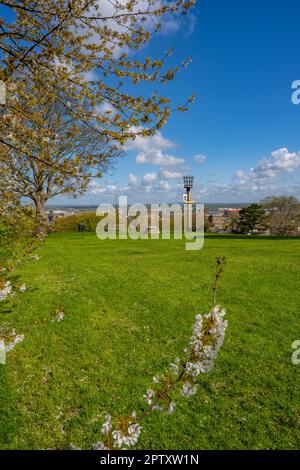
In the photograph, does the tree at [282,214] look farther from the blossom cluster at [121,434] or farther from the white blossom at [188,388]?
the blossom cluster at [121,434]

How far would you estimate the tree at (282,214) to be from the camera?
117 ft

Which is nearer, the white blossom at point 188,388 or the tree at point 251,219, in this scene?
the white blossom at point 188,388

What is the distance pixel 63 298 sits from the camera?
8.78 meters

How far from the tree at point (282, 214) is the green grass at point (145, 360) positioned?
2652 cm

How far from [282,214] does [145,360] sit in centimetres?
3495

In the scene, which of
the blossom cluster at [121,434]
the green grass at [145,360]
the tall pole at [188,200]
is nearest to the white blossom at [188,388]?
the blossom cluster at [121,434]

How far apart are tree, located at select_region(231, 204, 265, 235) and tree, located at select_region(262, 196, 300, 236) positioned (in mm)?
994

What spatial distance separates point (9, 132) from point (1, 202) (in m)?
2.36

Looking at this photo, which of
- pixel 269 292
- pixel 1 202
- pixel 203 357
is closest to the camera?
pixel 203 357

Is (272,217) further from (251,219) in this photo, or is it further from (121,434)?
(121,434)

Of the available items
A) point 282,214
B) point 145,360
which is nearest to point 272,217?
point 282,214

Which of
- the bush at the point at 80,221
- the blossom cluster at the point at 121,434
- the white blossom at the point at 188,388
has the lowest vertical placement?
the blossom cluster at the point at 121,434
